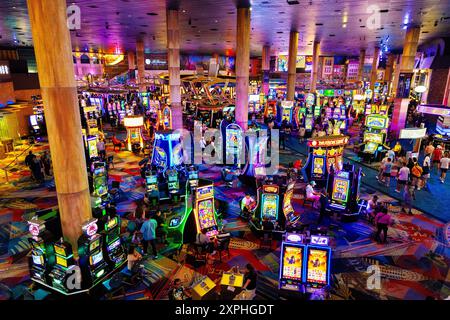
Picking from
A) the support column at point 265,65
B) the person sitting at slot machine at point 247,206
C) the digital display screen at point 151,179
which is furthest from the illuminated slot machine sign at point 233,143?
the support column at point 265,65

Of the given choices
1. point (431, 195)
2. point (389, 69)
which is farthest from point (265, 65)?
point (431, 195)

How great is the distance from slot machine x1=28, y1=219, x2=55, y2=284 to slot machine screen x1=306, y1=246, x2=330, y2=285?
4.91 meters

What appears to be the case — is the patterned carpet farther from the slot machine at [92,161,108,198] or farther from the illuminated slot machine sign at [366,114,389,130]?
the illuminated slot machine sign at [366,114,389,130]

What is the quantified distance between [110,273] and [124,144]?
12.6 metres

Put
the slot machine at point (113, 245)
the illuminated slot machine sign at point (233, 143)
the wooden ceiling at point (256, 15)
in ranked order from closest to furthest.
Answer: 1. the slot machine at point (113, 245)
2. the wooden ceiling at point (256, 15)
3. the illuminated slot machine sign at point (233, 143)

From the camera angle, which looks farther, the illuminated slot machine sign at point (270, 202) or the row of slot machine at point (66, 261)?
the illuminated slot machine sign at point (270, 202)

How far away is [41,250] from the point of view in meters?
6.15

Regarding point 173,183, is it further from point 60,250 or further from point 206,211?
point 60,250

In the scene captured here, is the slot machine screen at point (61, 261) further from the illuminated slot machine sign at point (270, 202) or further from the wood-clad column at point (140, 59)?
the wood-clad column at point (140, 59)

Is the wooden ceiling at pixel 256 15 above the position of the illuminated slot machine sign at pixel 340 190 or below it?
above

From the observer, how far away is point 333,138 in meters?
12.4

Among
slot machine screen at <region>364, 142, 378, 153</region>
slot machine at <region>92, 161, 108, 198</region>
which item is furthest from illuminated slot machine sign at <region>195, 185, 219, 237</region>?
slot machine screen at <region>364, 142, 378, 153</region>

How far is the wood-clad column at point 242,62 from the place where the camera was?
Result: 12773mm
